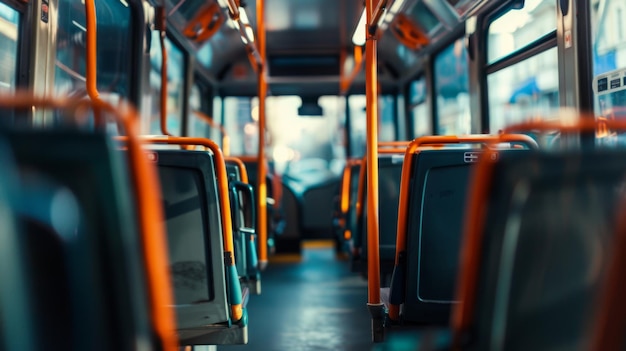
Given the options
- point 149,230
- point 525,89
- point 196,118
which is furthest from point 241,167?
point 196,118

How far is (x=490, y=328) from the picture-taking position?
1165 millimetres

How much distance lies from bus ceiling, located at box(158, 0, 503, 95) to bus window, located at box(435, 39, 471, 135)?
0.17 m

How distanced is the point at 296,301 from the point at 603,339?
4175 mm

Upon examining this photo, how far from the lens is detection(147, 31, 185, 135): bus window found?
198 inches

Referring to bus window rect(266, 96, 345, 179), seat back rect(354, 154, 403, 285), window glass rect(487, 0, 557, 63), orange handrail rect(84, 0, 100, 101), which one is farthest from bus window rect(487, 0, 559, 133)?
bus window rect(266, 96, 345, 179)

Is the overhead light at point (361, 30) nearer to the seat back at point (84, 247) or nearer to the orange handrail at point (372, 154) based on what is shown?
the orange handrail at point (372, 154)

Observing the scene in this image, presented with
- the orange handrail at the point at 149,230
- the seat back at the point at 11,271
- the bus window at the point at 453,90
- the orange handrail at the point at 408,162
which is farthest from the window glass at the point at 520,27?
the seat back at the point at 11,271

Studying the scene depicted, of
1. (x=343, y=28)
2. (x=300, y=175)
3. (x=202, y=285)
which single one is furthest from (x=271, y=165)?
(x=202, y=285)

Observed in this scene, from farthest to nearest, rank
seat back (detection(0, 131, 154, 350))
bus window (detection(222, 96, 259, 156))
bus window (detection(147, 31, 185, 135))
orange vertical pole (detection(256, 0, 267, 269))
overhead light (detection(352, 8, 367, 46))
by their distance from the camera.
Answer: bus window (detection(222, 96, 259, 156)), bus window (detection(147, 31, 185, 135)), orange vertical pole (detection(256, 0, 267, 269)), overhead light (detection(352, 8, 367, 46)), seat back (detection(0, 131, 154, 350))

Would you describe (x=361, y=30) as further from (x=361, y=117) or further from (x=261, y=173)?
(x=361, y=117)

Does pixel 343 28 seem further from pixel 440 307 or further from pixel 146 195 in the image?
pixel 146 195

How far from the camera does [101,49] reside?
13.5ft

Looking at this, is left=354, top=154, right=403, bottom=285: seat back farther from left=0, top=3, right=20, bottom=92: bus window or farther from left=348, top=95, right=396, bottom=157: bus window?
left=348, top=95, right=396, bottom=157: bus window

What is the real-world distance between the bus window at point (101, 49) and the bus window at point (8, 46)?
39 cm
